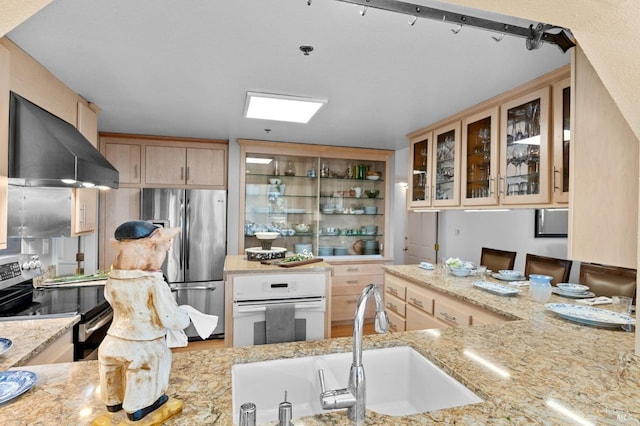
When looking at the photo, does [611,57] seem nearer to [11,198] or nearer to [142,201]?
[11,198]

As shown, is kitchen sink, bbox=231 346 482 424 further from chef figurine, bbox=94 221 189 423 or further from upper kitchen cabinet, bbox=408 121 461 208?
upper kitchen cabinet, bbox=408 121 461 208

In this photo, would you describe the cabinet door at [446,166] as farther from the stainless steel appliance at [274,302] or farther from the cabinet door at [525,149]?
the stainless steel appliance at [274,302]

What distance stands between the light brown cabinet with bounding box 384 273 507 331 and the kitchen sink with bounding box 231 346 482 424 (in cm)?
87

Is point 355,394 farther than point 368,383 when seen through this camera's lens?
No

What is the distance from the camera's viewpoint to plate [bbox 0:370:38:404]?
880mm

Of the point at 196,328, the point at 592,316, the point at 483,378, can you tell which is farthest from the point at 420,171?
the point at 196,328

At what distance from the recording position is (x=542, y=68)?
2.03 m

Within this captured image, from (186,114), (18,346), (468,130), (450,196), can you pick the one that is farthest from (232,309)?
(468,130)

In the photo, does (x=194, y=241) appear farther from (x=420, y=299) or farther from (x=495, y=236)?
(x=495, y=236)

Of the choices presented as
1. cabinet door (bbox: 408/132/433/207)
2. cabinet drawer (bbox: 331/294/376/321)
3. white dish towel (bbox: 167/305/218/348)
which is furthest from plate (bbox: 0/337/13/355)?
cabinet drawer (bbox: 331/294/376/321)

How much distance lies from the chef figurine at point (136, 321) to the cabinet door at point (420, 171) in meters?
3.01

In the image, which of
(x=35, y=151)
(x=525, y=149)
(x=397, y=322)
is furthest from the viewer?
(x=397, y=322)

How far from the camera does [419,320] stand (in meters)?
2.65

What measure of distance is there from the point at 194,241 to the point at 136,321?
3.16m
